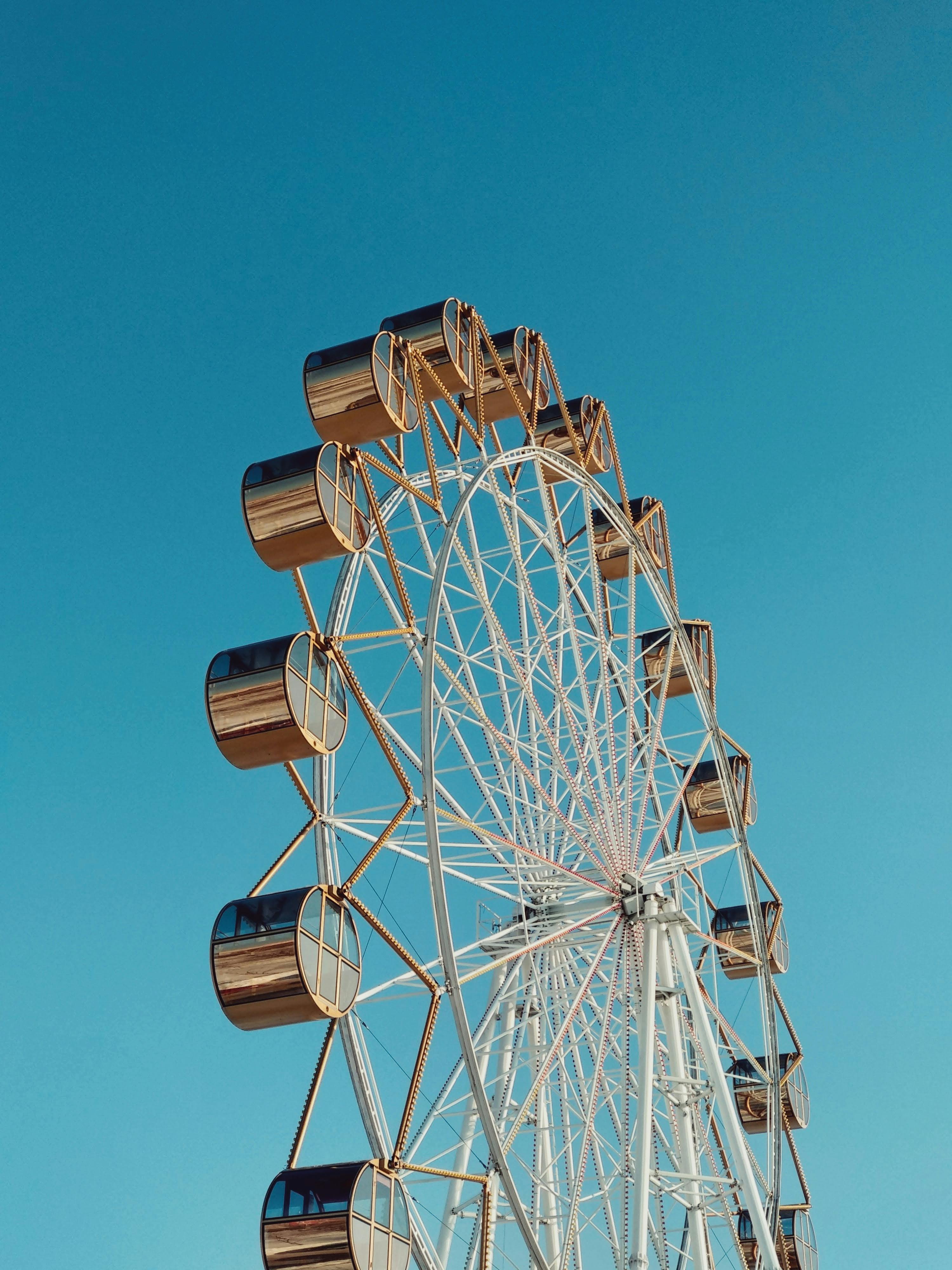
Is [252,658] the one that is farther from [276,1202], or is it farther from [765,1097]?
[765,1097]

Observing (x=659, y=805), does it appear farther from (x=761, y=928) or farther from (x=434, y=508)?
(x=434, y=508)

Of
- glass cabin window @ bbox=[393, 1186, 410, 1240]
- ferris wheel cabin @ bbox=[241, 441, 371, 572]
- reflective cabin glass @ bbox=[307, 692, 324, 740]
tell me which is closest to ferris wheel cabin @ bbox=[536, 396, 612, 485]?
ferris wheel cabin @ bbox=[241, 441, 371, 572]

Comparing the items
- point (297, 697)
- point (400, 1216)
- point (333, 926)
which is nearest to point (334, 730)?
point (297, 697)

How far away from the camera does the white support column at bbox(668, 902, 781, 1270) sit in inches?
615

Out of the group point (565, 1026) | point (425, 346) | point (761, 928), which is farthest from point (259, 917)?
point (761, 928)

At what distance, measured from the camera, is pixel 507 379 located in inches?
698

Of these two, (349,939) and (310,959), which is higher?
(349,939)

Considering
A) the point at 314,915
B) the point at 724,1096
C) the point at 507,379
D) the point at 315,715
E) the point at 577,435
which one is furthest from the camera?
the point at 577,435

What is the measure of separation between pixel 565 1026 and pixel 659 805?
15.9ft

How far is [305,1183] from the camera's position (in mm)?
10781

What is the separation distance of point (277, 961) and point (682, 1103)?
6.35 m

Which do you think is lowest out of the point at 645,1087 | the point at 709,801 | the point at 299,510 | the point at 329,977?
the point at 329,977

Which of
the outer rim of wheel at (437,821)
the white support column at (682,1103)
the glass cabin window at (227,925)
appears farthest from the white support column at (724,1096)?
the glass cabin window at (227,925)

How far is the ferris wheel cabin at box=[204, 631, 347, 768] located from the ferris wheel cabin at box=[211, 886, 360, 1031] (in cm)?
133
